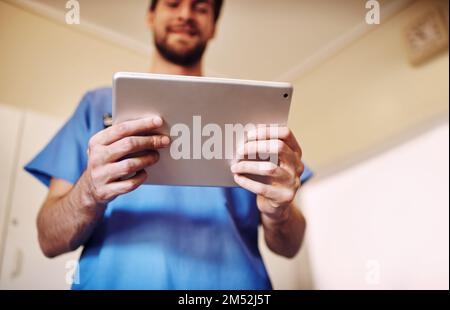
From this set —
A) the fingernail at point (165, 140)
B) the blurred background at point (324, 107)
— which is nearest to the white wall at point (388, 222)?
the blurred background at point (324, 107)

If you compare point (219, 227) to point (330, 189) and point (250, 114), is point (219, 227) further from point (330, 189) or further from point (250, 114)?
point (330, 189)

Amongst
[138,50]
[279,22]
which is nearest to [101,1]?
[138,50]

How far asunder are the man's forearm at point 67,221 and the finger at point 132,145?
0.11 meters

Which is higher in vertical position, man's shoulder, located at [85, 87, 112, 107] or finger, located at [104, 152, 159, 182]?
man's shoulder, located at [85, 87, 112, 107]

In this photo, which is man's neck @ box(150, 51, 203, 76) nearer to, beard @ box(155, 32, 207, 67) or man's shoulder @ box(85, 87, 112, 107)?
beard @ box(155, 32, 207, 67)

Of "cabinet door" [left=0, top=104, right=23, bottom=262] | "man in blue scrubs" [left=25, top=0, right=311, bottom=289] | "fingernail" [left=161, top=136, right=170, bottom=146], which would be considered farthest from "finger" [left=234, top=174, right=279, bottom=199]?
"cabinet door" [left=0, top=104, right=23, bottom=262]

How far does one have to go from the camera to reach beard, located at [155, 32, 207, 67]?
0.84 metres

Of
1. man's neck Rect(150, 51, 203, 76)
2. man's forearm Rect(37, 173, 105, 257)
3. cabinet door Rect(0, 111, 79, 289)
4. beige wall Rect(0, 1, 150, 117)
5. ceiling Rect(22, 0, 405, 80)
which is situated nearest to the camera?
man's forearm Rect(37, 173, 105, 257)

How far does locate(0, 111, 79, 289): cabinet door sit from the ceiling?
57 cm

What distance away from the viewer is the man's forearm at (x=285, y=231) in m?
0.63

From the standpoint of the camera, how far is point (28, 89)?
1161mm
